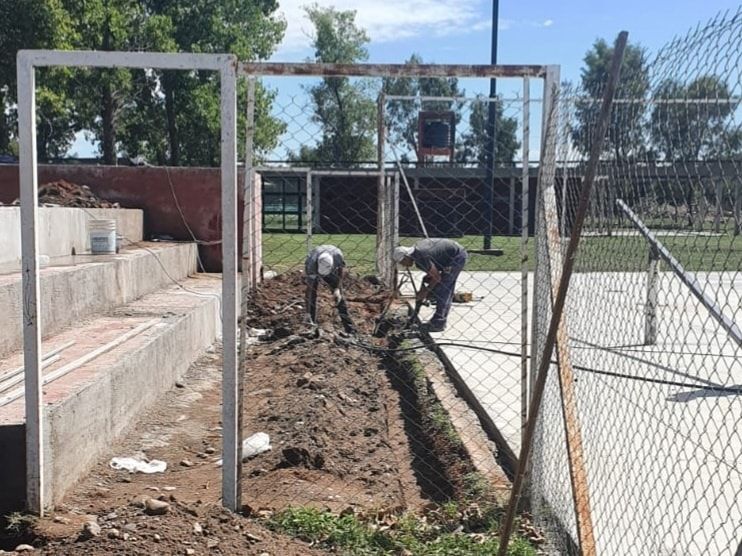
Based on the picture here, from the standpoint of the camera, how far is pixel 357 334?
10.0m

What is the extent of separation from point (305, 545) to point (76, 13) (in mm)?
21550

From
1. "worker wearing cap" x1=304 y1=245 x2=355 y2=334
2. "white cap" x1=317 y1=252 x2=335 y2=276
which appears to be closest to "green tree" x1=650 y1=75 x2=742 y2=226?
"white cap" x1=317 y1=252 x2=335 y2=276

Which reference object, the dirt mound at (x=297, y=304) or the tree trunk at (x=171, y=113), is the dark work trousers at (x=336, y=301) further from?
the tree trunk at (x=171, y=113)

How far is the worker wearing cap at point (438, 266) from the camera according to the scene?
33.1ft

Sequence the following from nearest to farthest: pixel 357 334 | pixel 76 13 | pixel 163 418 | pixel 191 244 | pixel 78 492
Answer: pixel 78 492
pixel 163 418
pixel 357 334
pixel 191 244
pixel 76 13

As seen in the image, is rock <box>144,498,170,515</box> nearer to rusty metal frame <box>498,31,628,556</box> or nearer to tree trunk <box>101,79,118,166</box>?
rusty metal frame <box>498,31,628,556</box>

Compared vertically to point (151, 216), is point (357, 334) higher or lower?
lower

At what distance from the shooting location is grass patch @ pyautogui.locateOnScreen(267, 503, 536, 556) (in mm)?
3750

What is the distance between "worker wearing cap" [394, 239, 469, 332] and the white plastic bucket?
143 inches

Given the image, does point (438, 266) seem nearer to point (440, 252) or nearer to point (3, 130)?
point (440, 252)

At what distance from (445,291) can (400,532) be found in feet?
21.1

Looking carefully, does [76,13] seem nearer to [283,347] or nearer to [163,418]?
[283,347]

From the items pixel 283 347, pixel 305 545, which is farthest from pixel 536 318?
pixel 283 347

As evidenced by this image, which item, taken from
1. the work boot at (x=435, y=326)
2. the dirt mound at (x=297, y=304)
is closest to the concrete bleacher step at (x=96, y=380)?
the dirt mound at (x=297, y=304)
